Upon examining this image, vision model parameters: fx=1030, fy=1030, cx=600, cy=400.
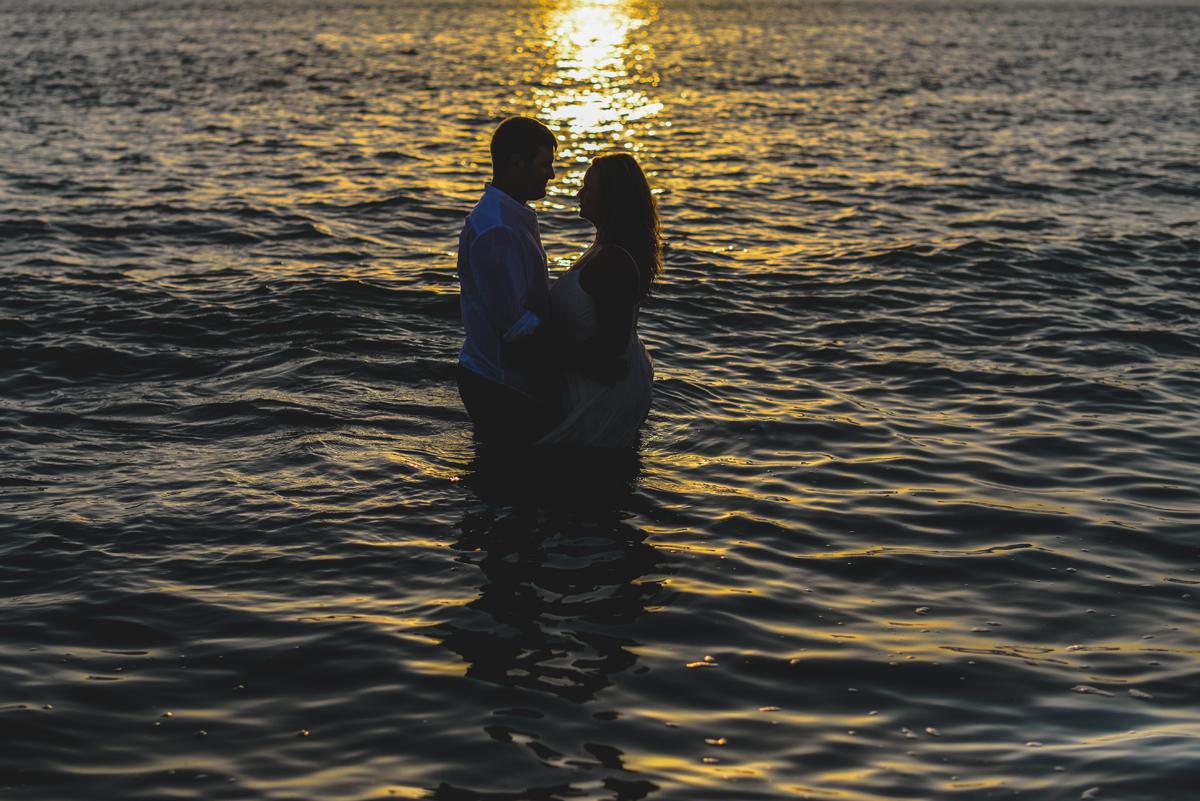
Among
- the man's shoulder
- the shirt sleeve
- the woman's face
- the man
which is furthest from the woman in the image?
the man's shoulder

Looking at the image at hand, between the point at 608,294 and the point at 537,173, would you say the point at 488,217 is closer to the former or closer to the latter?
the point at 537,173

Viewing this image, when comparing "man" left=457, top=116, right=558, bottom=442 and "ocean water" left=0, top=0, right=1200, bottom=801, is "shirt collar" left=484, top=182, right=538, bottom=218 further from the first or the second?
"ocean water" left=0, top=0, right=1200, bottom=801

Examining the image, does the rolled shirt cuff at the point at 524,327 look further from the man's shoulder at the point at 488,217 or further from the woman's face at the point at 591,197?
the woman's face at the point at 591,197

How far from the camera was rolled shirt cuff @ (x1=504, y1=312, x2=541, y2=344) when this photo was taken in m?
6.57

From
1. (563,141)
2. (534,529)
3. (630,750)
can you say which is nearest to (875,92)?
(563,141)

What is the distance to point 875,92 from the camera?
3284 cm

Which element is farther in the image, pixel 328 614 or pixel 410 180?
pixel 410 180

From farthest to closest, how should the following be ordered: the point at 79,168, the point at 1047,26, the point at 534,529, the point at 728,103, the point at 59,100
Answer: the point at 1047,26
the point at 728,103
the point at 59,100
the point at 79,168
the point at 534,529

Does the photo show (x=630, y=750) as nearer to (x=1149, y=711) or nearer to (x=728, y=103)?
(x=1149, y=711)

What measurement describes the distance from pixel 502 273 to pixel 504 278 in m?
0.04

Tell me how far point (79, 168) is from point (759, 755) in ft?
64.6

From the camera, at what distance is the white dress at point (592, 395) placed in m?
6.82

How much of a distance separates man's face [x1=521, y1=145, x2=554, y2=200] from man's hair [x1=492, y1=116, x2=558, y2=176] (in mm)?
26

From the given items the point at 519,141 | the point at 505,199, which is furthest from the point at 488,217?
the point at 519,141
